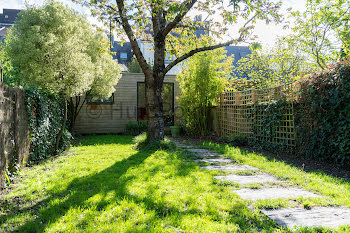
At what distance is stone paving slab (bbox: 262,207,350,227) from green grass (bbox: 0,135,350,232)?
0.11 m

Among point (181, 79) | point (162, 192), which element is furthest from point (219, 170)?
point (181, 79)

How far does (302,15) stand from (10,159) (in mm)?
10879

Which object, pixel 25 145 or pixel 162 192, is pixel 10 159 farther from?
pixel 162 192

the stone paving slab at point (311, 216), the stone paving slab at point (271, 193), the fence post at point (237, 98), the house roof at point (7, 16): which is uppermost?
the house roof at point (7, 16)

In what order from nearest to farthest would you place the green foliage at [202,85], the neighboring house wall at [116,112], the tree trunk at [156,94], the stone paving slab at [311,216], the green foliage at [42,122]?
the stone paving slab at [311,216]
the green foliage at [42,122]
the tree trunk at [156,94]
the green foliage at [202,85]
the neighboring house wall at [116,112]

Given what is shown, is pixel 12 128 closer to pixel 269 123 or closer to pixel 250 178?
pixel 250 178

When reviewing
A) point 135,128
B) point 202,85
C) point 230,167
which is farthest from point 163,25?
point 135,128

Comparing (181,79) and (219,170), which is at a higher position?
(181,79)

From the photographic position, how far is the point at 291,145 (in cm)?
566

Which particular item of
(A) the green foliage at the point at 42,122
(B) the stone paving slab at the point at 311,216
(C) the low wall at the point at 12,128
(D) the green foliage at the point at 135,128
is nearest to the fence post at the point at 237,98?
(D) the green foliage at the point at 135,128

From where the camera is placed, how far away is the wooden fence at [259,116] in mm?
5852

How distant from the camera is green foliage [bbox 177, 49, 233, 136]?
8.03 metres

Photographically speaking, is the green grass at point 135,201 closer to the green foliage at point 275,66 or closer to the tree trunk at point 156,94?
the tree trunk at point 156,94

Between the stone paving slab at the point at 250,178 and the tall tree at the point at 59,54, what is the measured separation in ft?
12.0
